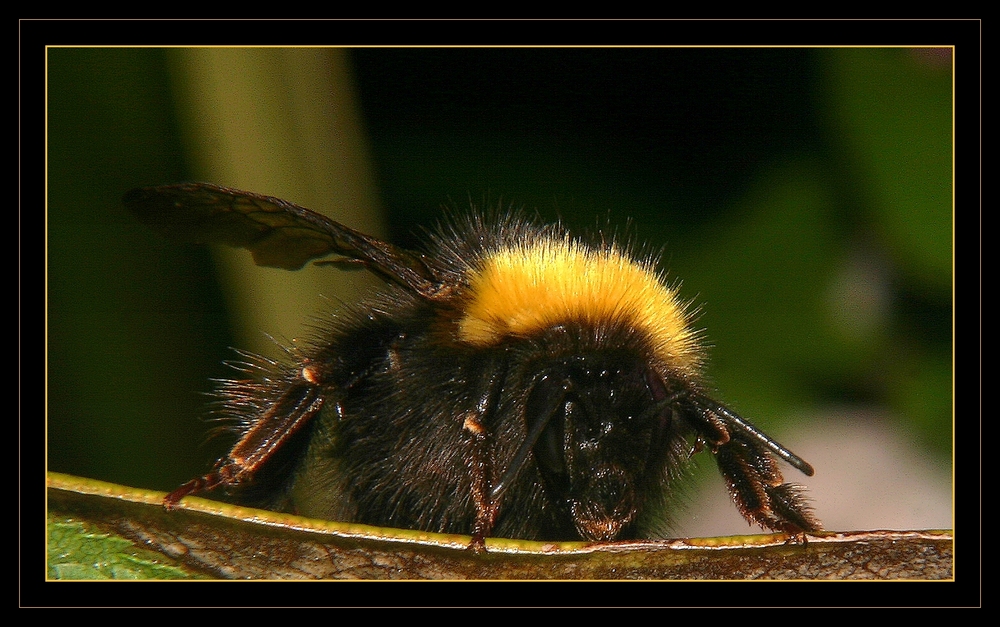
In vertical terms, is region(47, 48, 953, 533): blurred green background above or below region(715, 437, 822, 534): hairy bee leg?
above

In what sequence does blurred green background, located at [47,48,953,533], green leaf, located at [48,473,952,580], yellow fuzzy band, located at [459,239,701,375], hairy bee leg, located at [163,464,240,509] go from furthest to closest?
blurred green background, located at [47,48,953,533], yellow fuzzy band, located at [459,239,701,375], hairy bee leg, located at [163,464,240,509], green leaf, located at [48,473,952,580]

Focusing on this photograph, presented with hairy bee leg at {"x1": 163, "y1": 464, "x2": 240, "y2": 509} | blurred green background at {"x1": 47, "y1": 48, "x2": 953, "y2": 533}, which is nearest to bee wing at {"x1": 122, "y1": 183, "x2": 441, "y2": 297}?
hairy bee leg at {"x1": 163, "y1": 464, "x2": 240, "y2": 509}

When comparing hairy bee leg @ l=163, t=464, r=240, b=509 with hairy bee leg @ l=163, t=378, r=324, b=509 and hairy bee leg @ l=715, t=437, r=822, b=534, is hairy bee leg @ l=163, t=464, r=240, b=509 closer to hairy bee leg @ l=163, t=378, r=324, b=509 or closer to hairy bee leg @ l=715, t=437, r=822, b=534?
hairy bee leg @ l=163, t=378, r=324, b=509

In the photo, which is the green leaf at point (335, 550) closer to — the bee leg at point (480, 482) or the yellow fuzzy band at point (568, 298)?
the bee leg at point (480, 482)

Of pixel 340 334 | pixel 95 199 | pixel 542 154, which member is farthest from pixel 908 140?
pixel 95 199

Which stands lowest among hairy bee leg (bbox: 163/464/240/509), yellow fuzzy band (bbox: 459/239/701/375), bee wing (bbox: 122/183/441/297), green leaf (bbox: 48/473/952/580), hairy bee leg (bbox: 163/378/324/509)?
green leaf (bbox: 48/473/952/580)

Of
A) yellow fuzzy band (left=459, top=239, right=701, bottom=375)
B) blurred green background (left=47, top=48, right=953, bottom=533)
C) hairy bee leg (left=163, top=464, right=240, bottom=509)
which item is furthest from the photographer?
blurred green background (left=47, top=48, right=953, bottom=533)

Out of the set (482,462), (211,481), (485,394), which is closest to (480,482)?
(482,462)

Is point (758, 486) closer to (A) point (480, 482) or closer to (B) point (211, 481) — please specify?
(A) point (480, 482)
